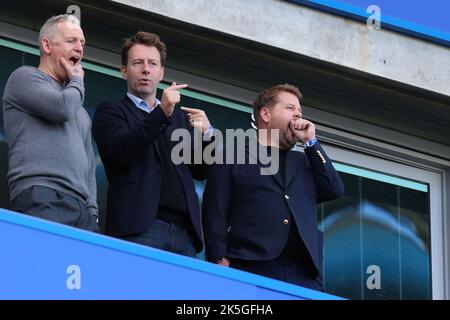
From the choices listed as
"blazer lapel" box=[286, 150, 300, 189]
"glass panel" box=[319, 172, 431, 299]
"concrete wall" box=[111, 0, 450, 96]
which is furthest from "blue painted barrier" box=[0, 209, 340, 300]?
"glass panel" box=[319, 172, 431, 299]

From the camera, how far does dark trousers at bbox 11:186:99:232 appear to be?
26.4ft

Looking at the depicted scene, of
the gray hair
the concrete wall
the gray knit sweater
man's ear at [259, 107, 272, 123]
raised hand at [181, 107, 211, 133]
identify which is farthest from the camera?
the concrete wall

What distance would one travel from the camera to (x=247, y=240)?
882 cm

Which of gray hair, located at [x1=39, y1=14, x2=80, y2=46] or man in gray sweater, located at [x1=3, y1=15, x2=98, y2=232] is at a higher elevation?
gray hair, located at [x1=39, y1=14, x2=80, y2=46]

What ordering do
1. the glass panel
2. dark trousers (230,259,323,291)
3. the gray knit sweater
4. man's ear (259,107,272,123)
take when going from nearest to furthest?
the gray knit sweater < dark trousers (230,259,323,291) < man's ear (259,107,272,123) < the glass panel

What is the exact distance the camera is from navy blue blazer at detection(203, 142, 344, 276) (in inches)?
347

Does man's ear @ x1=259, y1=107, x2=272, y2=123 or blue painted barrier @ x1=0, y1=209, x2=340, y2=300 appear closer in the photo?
blue painted barrier @ x1=0, y1=209, x2=340, y2=300

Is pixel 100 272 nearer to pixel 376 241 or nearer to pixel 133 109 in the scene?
pixel 133 109

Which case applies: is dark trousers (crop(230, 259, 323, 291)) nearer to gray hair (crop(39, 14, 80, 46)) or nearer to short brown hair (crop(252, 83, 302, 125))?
short brown hair (crop(252, 83, 302, 125))

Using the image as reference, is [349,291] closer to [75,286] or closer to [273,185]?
[273,185]

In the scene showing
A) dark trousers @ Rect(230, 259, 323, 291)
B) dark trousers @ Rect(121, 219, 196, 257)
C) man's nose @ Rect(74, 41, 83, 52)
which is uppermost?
man's nose @ Rect(74, 41, 83, 52)

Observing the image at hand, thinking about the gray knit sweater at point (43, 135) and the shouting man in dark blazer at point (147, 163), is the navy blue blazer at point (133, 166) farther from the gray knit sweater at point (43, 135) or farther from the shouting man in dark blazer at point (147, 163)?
the gray knit sweater at point (43, 135)

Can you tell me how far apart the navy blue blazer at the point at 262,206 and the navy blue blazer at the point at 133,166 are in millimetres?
143
